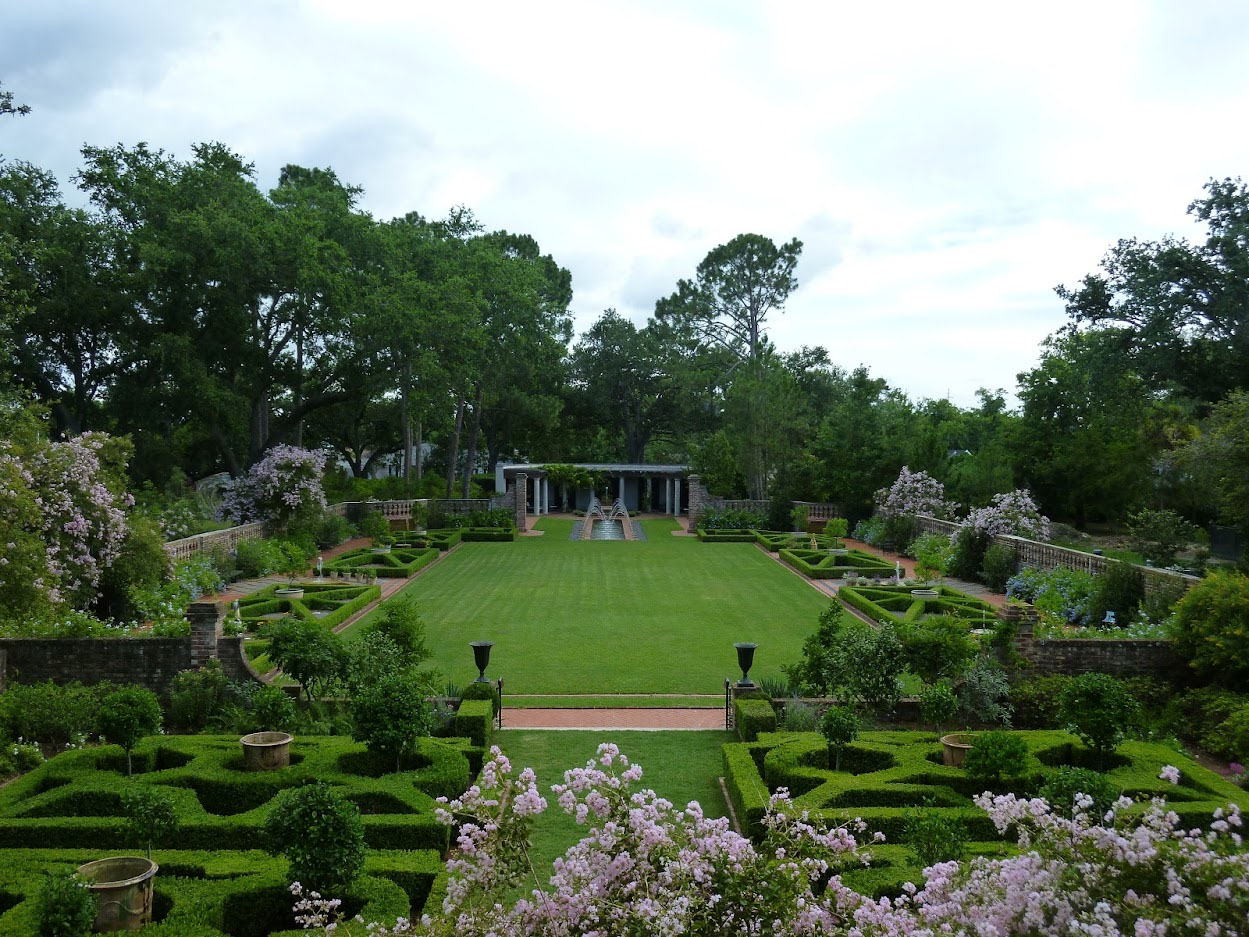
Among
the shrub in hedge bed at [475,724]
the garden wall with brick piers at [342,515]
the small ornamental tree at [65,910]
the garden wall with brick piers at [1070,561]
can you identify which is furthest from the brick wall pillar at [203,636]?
the garden wall with brick piers at [1070,561]

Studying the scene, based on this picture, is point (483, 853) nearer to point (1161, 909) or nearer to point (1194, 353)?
point (1161, 909)

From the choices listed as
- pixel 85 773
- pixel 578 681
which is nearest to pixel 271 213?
pixel 578 681

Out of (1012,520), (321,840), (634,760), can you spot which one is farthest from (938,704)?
(1012,520)

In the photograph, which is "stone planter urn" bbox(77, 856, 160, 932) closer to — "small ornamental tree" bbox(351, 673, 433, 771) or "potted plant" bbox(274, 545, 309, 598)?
"small ornamental tree" bbox(351, 673, 433, 771)

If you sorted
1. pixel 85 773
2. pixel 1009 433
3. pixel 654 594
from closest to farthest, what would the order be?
pixel 85 773 < pixel 654 594 < pixel 1009 433

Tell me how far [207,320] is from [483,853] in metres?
28.6

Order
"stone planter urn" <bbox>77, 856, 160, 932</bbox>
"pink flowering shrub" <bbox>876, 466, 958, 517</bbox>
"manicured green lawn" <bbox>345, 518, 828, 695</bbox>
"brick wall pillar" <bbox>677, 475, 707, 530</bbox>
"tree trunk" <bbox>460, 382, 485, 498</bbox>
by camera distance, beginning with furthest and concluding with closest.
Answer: "tree trunk" <bbox>460, 382, 485, 498</bbox> → "brick wall pillar" <bbox>677, 475, 707, 530</bbox> → "pink flowering shrub" <bbox>876, 466, 958, 517</bbox> → "manicured green lawn" <bbox>345, 518, 828, 695</bbox> → "stone planter urn" <bbox>77, 856, 160, 932</bbox>

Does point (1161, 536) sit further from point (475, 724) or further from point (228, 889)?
point (228, 889)

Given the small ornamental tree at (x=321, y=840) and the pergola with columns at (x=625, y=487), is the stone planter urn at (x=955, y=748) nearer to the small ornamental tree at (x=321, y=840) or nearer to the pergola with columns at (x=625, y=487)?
the small ornamental tree at (x=321, y=840)

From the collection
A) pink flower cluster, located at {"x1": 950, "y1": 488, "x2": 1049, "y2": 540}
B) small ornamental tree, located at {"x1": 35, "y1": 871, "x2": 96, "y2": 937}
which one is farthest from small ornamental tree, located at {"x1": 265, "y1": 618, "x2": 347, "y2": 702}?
pink flower cluster, located at {"x1": 950, "y1": 488, "x2": 1049, "y2": 540}

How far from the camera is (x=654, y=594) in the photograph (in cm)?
2072

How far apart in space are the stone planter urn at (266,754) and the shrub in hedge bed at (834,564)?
55.1 ft

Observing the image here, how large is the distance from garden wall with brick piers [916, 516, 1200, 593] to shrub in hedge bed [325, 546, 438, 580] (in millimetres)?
14709

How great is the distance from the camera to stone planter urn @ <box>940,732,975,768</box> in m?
8.38
